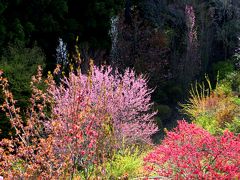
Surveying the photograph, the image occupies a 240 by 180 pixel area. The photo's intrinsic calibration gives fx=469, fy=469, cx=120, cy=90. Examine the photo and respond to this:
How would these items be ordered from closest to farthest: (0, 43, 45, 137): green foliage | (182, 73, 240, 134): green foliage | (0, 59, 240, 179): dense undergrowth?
(0, 59, 240, 179): dense undergrowth → (0, 43, 45, 137): green foliage → (182, 73, 240, 134): green foliage

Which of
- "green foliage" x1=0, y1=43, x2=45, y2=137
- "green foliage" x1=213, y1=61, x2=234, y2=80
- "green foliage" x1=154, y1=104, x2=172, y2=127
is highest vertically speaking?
"green foliage" x1=0, y1=43, x2=45, y2=137

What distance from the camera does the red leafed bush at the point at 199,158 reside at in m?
5.42

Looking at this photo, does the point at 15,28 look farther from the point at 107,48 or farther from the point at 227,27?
the point at 227,27

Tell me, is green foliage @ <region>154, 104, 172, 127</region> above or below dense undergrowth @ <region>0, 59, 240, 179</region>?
below

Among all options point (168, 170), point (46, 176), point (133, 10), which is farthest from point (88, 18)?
point (46, 176)

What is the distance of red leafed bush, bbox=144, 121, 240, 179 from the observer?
5.42 metres

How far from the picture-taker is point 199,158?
5.54 m

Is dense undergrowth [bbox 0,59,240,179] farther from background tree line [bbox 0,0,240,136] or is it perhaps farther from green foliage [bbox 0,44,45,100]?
background tree line [bbox 0,0,240,136]

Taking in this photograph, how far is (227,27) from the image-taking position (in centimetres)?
1579

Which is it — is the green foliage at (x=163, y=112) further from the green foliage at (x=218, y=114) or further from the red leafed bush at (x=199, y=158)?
the red leafed bush at (x=199, y=158)

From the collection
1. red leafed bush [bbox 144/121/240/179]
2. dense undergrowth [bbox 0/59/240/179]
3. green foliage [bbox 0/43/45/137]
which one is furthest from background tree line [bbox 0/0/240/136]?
red leafed bush [bbox 144/121/240/179]

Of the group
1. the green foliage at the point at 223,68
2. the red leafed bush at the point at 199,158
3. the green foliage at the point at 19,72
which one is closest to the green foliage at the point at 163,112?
the green foliage at the point at 223,68

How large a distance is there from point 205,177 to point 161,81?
303 inches

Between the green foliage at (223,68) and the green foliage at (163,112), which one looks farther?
the green foliage at (223,68)
